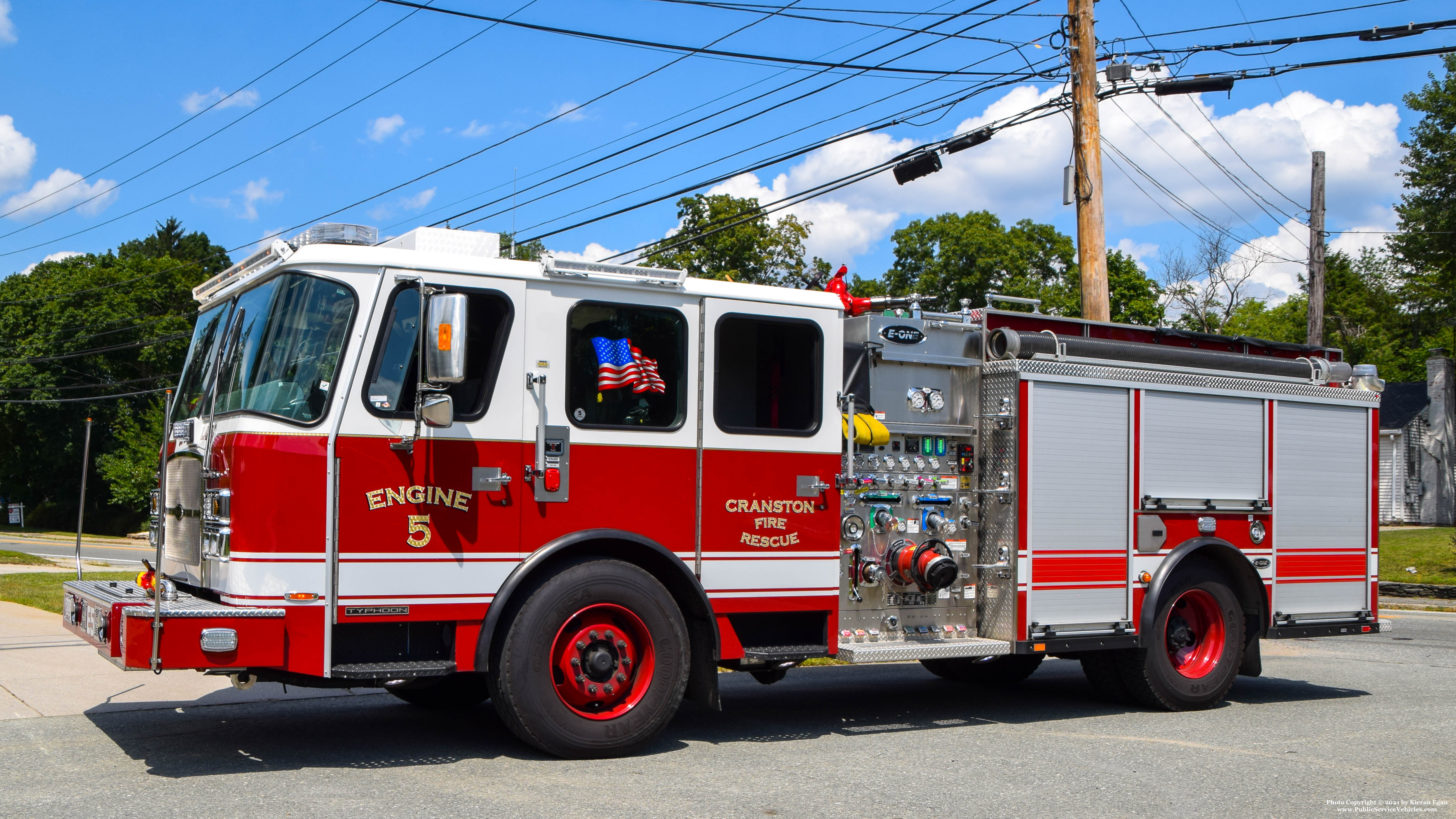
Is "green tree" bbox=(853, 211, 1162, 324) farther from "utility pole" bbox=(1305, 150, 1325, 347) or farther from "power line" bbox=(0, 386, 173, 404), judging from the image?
"power line" bbox=(0, 386, 173, 404)

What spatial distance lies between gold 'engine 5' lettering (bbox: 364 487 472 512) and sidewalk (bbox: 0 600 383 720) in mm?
2777

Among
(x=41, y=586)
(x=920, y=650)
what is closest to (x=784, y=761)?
(x=920, y=650)

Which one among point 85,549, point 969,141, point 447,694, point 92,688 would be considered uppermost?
point 969,141

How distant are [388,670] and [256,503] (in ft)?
3.50

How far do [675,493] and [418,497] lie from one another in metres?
1.48

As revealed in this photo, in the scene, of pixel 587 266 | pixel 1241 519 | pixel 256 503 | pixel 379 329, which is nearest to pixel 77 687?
pixel 256 503

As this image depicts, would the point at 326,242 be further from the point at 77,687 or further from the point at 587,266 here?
the point at 77,687

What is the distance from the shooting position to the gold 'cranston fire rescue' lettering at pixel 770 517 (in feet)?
23.3

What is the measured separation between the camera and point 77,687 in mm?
8609

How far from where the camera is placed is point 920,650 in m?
7.48

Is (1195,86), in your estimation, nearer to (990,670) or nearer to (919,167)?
(919,167)

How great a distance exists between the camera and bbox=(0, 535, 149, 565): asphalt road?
28781 mm

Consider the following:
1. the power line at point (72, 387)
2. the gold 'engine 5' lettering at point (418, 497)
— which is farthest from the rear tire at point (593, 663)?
the power line at point (72, 387)

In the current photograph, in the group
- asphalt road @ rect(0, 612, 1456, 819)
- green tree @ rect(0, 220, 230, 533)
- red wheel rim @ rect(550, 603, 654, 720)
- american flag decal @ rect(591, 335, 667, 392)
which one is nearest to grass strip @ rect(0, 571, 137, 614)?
asphalt road @ rect(0, 612, 1456, 819)
